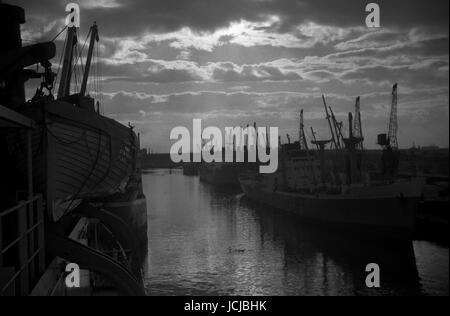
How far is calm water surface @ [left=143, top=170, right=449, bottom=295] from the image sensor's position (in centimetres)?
2031

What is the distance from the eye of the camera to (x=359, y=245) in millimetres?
29875

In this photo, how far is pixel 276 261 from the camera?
25531mm

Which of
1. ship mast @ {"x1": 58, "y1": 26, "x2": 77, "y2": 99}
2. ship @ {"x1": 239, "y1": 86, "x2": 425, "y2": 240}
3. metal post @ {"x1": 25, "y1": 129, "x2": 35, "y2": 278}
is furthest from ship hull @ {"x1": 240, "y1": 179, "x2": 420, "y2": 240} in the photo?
metal post @ {"x1": 25, "y1": 129, "x2": 35, "y2": 278}

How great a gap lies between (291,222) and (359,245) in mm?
12273

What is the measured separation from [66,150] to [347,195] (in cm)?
3071

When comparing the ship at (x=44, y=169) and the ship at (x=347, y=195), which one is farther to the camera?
the ship at (x=347, y=195)

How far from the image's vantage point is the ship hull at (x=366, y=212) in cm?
3161

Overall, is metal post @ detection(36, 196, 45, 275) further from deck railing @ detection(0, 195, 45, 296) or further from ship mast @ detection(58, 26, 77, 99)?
ship mast @ detection(58, 26, 77, 99)

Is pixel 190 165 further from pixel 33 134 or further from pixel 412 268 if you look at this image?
pixel 33 134

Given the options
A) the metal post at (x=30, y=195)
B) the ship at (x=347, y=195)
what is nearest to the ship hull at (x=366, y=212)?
the ship at (x=347, y=195)

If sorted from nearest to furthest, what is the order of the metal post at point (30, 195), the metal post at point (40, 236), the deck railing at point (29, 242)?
the metal post at point (30, 195)
the deck railing at point (29, 242)
the metal post at point (40, 236)

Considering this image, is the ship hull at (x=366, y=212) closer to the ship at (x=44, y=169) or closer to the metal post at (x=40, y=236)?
the ship at (x=44, y=169)

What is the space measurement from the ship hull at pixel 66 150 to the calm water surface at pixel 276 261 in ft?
36.1
